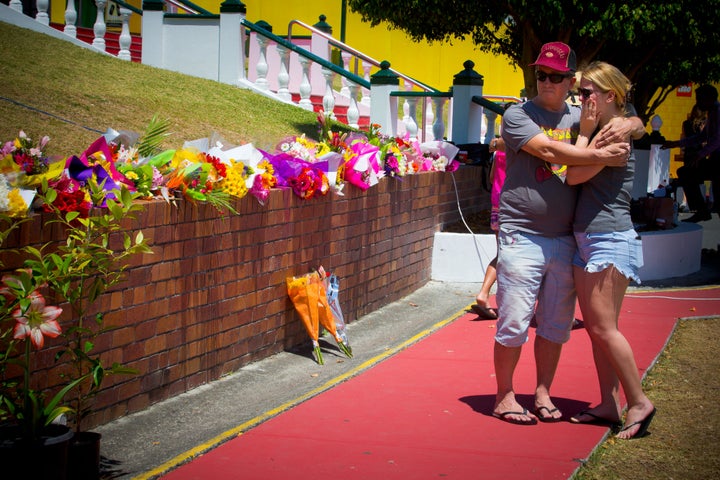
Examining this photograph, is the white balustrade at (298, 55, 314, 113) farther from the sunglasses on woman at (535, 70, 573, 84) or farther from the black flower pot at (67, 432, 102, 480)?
the black flower pot at (67, 432, 102, 480)

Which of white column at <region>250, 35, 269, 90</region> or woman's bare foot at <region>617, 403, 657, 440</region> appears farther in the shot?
white column at <region>250, 35, 269, 90</region>

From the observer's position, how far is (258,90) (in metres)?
15.8

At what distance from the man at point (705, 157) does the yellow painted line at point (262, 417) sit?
20.2ft

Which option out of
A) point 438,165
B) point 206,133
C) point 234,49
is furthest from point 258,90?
point 438,165

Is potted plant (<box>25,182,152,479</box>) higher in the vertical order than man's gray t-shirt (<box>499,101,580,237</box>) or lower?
lower

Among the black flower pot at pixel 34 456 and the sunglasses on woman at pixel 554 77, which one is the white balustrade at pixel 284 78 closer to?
the sunglasses on woman at pixel 554 77

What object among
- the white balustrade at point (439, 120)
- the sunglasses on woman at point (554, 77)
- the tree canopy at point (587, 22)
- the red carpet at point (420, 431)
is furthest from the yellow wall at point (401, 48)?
the sunglasses on woman at point (554, 77)

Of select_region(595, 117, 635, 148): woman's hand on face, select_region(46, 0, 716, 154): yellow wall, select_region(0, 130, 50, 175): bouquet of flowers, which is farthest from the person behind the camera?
select_region(46, 0, 716, 154): yellow wall

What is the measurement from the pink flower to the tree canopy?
995cm

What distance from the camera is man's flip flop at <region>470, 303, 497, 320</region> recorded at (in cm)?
919

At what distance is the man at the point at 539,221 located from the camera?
5.71 metres

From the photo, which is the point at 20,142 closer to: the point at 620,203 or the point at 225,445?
the point at 225,445

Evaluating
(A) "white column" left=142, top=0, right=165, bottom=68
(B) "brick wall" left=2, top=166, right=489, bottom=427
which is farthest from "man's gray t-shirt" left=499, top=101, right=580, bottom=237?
(A) "white column" left=142, top=0, right=165, bottom=68

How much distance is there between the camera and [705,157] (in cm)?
1355
